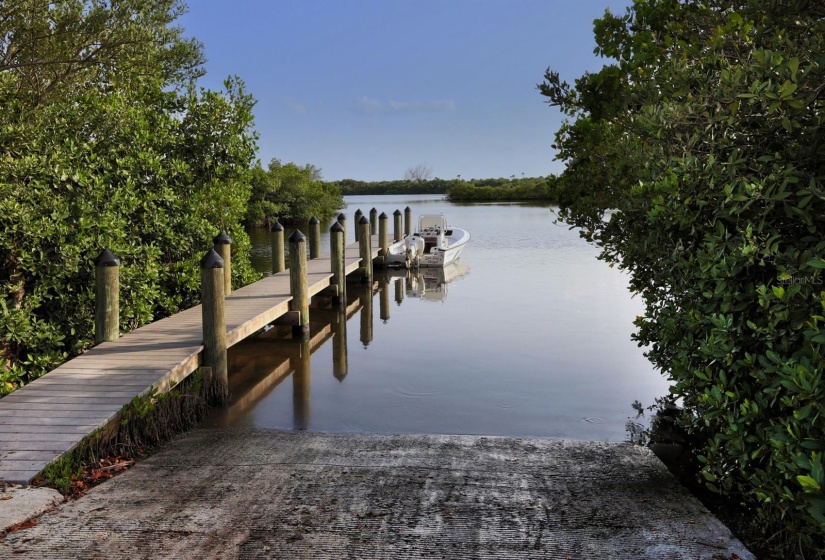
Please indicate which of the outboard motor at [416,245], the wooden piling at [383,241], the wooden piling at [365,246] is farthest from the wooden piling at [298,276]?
the wooden piling at [383,241]

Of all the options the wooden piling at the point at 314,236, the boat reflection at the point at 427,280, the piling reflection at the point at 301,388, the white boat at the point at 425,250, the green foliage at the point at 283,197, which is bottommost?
the piling reflection at the point at 301,388

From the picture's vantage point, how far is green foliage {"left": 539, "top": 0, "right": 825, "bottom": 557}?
9.43 feet

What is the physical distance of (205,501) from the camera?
4.05 m

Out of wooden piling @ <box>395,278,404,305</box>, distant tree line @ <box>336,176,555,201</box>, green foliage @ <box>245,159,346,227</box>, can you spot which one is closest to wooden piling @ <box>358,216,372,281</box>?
wooden piling @ <box>395,278,404,305</box>

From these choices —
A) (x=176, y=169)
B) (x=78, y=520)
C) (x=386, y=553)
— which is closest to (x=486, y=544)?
(x=386, y=553)

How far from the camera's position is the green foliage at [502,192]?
2542 inches

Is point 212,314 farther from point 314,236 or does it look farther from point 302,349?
point 314,236

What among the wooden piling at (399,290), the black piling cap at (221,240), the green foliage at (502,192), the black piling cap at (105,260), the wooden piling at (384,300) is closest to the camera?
the black piling cap at (105,260)

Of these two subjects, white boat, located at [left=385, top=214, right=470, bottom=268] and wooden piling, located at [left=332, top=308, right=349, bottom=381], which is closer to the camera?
wooden piling, located at [left=332, top=308, right=349, bottom=381]

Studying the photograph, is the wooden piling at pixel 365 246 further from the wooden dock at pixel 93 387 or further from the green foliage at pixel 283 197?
the green foliage at pixel 283 197

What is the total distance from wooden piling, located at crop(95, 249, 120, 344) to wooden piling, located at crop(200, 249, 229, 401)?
831 millimetres

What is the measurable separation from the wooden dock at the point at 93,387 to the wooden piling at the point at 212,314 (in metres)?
0.14

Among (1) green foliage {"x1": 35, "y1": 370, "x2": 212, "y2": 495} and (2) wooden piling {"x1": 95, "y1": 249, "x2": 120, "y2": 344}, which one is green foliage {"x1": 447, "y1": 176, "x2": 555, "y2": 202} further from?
(1) green foliage {"x1": 35, "y1": 370, "x2": 212, "y2": 495}

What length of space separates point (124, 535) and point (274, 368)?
5608 millimetres
